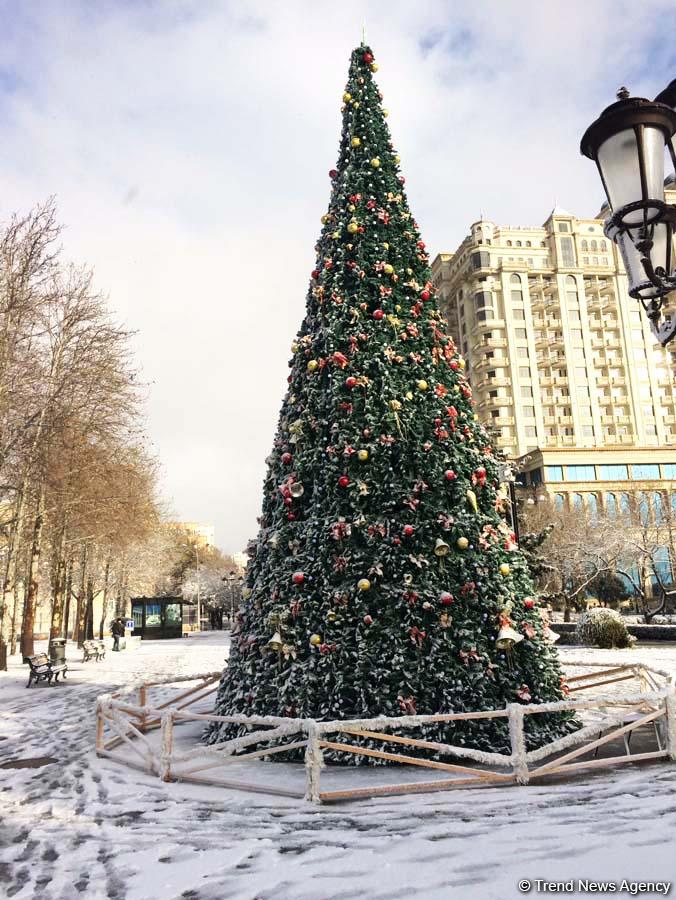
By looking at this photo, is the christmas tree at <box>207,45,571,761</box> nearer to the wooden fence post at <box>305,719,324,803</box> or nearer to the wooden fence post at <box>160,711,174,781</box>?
the wooden fence post at <box>160,711,174,781</box>

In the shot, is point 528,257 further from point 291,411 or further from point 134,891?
point 134,891

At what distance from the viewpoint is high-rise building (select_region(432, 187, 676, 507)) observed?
77812 mm

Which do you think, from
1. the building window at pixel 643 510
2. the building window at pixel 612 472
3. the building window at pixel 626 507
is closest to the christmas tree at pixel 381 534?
the building window at pixel 643 510

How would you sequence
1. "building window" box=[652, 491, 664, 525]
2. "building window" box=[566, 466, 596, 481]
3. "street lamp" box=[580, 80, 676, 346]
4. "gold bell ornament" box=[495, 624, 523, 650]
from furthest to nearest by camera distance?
"building window" box=[566, 466, 596, 481] → "building window" box=[652, 491, 664, 525] → "gold bell ornament" box=[495, 624, 523, 650] → "street lamp" box=[580, 80, 676, 346]

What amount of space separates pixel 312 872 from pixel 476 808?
1928mm

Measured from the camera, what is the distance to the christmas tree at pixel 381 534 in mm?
7676

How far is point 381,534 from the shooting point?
8.02 m

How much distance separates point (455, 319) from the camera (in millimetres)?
85875

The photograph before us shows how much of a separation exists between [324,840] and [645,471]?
63431mm

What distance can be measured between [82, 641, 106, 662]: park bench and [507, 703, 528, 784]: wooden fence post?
23204 mm

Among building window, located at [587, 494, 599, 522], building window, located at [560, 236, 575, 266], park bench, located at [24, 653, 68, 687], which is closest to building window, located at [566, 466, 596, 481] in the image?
building window, located at [587, 494, 599, 522]

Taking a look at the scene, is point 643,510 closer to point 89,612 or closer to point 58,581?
point 89,612

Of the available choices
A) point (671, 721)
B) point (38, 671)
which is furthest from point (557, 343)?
point (671, 721)

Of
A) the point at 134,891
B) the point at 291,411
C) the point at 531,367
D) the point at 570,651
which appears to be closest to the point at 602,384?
Answer: the point at 531,367
